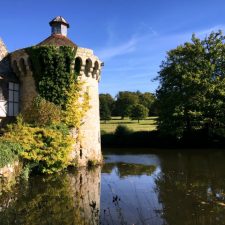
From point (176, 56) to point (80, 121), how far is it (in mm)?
16732

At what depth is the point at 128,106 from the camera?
208ft

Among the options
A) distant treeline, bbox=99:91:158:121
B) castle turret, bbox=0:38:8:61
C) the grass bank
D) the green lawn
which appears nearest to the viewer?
castle turret, bbox=0:38:8:61

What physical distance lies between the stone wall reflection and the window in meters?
5.73

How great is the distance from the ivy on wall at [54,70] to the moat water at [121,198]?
4.54m

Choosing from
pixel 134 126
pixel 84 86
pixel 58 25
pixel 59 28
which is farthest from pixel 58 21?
pixel 134 126

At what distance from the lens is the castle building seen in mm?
19047

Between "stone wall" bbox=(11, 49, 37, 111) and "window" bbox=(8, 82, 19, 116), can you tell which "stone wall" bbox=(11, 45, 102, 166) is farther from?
"window" bbox=(8, 82, 19, 116)

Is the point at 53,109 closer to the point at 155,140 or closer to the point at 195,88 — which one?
the point at 195,88

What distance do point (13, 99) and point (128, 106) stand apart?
44660 millimetres

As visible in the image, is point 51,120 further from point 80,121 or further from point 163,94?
point 163,94

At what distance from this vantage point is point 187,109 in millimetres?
31578

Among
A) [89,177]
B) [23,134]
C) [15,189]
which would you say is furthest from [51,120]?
[15,189]

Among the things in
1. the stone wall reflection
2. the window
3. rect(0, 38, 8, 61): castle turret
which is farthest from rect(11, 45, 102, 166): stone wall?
the stone wall reflection

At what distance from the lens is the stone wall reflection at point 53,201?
29.3 ft
